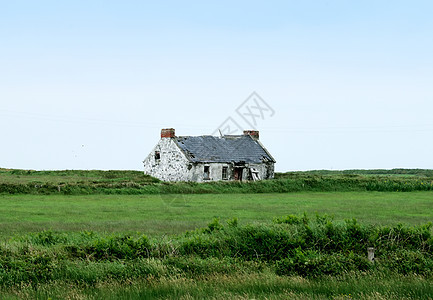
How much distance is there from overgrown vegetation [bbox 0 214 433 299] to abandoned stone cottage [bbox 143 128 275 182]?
4661 cm

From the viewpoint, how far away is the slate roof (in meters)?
64.9

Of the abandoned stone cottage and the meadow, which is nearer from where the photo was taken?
the meadow

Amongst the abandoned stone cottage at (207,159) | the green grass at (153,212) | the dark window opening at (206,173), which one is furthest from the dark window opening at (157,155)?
the green grass at (153,212)

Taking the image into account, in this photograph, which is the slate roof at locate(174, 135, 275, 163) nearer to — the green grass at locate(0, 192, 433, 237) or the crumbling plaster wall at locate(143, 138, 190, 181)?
the crumbling plaster wall at locate(143, 138, 190, 181)

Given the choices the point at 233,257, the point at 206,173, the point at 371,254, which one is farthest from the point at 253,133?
the point at 371,254

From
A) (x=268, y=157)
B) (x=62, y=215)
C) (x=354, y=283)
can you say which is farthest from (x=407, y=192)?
(x=354, y=283)

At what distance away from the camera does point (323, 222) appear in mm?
17078

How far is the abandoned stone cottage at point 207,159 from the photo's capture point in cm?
6400

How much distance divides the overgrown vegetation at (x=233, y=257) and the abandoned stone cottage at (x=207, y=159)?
153 ft

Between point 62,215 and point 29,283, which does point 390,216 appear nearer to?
point 62,215

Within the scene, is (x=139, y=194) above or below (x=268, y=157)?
below

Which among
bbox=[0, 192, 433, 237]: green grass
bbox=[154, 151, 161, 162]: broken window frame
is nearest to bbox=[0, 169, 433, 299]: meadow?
bbox=[0, 192, 433, 237]: green grass

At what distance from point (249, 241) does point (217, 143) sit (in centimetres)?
5274

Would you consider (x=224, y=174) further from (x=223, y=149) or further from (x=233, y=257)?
(x=233, y=257)
